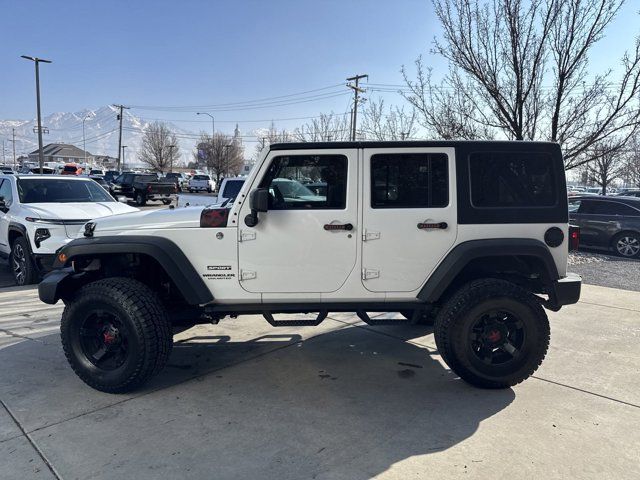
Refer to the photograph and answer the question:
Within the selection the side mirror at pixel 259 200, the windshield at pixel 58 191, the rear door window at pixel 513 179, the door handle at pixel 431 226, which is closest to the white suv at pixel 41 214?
the windshield at pixel 58 191

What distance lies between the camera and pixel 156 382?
3.95 meters

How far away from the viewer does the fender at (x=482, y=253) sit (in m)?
3.62

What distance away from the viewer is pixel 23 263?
7.34 meters

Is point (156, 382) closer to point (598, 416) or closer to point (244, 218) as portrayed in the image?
point (244, 218)

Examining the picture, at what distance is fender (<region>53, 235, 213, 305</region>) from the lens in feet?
11.8

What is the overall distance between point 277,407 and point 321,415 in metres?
0.36

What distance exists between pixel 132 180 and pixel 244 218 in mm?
22726

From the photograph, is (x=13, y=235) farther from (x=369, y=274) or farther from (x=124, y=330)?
(x=369, y=274)

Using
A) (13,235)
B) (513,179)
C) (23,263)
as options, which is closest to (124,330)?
(513,179)

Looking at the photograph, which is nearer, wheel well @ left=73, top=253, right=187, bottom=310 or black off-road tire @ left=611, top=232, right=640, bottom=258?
wheel well @ left=73, top=253, right=187, bottom=310

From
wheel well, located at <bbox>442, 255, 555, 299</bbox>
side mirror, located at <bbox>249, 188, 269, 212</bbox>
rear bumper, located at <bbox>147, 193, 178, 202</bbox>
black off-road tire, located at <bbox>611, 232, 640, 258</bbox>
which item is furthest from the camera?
rear bumper, located at <bbox>147, 193, 178, 202</bbox>

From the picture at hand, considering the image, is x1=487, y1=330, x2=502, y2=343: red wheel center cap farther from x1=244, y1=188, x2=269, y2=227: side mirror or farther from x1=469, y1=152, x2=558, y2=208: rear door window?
x1=244, y1=188, x2=269, y2=227: side mirror

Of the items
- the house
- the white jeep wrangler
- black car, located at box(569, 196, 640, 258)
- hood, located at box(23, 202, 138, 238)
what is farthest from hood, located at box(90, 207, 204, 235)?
the house

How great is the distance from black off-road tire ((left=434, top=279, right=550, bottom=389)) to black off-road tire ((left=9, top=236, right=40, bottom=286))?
6.55m
